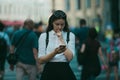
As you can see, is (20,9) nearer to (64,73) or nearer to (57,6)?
(57,6)

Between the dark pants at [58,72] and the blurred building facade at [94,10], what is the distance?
42.1 m

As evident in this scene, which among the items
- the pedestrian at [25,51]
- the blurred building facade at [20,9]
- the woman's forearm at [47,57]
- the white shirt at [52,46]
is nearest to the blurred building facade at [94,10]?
the blurred building facade at [20,9]

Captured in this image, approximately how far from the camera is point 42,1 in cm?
11925

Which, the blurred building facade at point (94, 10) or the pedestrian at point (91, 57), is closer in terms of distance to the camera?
the pedestrian at point (91, 57)

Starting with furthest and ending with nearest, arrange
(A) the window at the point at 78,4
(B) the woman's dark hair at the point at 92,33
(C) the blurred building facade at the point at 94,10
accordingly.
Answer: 1. (A) the window at the point at 78,4
2. (C) the blurred building facade at the point at 94,10
3. (B) the woman's dark hair at the point at 92,33

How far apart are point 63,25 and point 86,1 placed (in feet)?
201

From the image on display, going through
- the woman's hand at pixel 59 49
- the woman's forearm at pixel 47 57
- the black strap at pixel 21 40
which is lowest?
the black strap at pixel 21 40

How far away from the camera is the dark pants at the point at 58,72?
609 centimetres

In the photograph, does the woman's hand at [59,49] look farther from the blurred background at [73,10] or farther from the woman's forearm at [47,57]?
the blurred background at [73,10]

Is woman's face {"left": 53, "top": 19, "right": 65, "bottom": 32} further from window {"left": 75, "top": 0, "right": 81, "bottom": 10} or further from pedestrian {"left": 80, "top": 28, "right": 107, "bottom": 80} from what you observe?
window {"left": 75, "top": 0, "right": 81, "bottom": 10}

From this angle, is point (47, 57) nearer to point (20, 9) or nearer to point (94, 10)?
point (94, 10)

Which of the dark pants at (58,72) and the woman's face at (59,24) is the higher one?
the woman's face at (59,24)

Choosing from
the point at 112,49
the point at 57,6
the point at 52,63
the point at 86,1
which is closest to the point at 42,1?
the point at 57,6

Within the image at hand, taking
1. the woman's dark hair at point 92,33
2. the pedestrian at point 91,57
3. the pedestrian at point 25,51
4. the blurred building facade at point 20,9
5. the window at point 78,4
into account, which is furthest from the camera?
the blurred building facade at point 20,9
